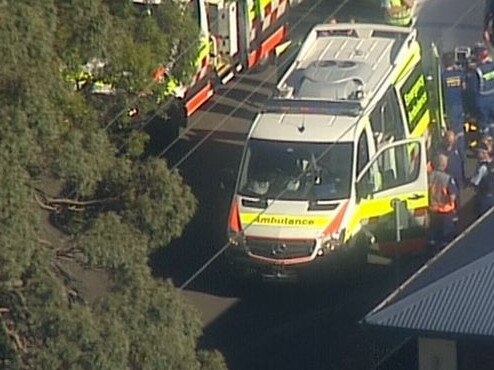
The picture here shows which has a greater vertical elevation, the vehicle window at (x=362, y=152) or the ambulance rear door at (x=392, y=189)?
the vehicle window at (x=362, y=152)

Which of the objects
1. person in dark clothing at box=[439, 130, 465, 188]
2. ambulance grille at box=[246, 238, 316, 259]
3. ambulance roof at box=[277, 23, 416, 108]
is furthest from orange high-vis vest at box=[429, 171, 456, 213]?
ambulance grille at box=[246, 238, 316, 259]

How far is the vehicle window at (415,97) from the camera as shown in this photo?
20016mm

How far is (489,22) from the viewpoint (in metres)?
25.0

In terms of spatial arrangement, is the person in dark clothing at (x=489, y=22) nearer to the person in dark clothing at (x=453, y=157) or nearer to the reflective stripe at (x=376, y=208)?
the person in dark clothing at (x=453, y=157)

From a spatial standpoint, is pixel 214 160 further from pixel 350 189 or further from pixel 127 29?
pixel 127 29

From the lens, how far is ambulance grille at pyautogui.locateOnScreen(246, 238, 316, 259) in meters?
18.0

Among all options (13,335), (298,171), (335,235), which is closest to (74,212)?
(13,335)

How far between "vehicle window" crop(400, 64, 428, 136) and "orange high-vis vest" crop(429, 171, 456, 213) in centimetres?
112

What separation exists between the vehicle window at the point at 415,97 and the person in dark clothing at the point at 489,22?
3.87 metres

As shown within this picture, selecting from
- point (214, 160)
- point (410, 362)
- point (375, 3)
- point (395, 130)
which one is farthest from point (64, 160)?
point (375, 3)

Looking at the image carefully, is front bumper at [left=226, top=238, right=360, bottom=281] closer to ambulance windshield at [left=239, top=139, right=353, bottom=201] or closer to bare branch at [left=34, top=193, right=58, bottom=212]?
ambulance windshield at [left=239, top=139, right=353, bottom=201]

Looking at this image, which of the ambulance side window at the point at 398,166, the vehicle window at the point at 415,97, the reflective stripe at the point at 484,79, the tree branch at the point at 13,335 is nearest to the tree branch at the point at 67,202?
the tree branch at the point at 13,335

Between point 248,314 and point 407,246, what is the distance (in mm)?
1928

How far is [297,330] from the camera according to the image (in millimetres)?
17594
